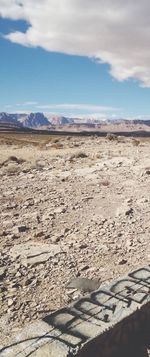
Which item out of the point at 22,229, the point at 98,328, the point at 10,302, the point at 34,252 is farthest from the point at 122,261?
the point at 98,328

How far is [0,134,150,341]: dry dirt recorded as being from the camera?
27.4ft

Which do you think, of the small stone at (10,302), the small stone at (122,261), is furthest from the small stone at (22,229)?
the small stone at (10,302)

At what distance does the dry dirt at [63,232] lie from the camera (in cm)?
836

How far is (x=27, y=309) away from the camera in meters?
7.72

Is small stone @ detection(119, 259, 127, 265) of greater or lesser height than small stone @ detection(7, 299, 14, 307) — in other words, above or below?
above

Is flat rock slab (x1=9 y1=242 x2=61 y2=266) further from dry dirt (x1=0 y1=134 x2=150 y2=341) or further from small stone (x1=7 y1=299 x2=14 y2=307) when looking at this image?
small stone (x1=7 y1=299 x2=14 y2=307)

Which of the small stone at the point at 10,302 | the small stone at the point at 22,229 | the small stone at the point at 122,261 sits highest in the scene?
the small stone at the point at 22,229

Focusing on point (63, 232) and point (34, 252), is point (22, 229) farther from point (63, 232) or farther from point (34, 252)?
point (34, 252)

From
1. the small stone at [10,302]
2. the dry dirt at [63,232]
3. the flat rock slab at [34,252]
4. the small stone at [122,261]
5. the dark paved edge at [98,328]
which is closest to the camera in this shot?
the dark paved edge at [98,328]

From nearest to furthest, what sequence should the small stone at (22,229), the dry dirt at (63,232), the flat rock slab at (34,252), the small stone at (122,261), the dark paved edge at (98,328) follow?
the dark paved edge at (98,328)
the dry dirt at (63,232)
the small stone at (122,261)
the flat rock slab at (34,252)
the small stone at (22,229)

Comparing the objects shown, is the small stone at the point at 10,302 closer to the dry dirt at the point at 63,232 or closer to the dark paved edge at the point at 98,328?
the dry dirt at the point at 63,232

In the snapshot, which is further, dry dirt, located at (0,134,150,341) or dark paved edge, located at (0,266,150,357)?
dry dirt, located at (0,134,150,341)

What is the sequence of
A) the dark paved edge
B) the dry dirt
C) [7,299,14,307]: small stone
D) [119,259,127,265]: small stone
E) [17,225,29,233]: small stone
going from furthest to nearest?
[17,225,29,233]: small stone < [119,259,127,265]: small stone < the dry dirt < [7,299,14,307]: small stone < the dark paved edge

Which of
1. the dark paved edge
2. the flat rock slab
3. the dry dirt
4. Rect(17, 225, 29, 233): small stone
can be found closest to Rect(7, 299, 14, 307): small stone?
the dry dirt
